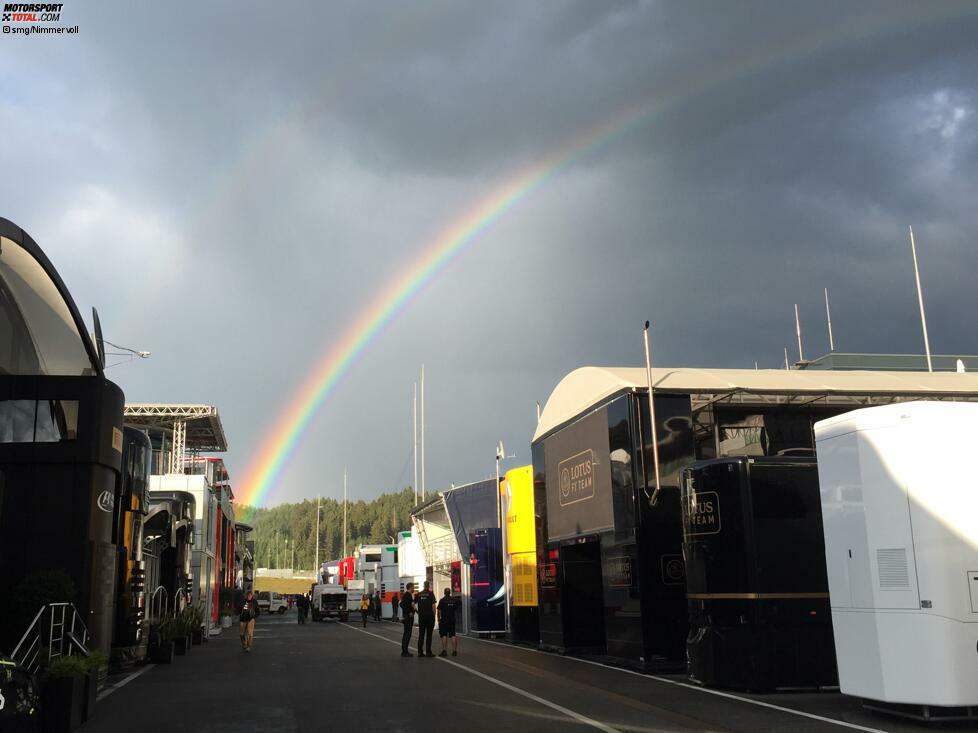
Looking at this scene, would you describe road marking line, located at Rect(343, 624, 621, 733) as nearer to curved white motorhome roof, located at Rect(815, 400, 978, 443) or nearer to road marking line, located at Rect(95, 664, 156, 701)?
curved white motorhome roof, located at Rect(815, 400, 978, 443)

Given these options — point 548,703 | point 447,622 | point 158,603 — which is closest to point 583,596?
point 447,622

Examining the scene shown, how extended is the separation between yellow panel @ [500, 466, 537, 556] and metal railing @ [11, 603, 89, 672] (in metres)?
14.3

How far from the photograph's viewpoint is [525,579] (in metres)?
26.7

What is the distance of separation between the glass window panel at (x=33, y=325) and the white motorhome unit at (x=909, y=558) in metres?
13.2

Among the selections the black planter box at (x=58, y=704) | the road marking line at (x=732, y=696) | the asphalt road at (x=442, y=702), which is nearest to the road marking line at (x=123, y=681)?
the asphalt road at (x=442, y=702)

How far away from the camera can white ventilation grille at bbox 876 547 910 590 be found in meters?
10.9

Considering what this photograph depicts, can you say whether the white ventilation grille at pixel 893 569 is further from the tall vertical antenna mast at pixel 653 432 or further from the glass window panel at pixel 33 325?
the glass window panel at pixel 33 325

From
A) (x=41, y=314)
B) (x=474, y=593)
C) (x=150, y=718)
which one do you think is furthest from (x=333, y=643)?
(x=150, y=718)

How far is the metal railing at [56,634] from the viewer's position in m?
12.5

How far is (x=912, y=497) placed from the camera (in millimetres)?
10938

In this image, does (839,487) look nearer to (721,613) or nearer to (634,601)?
(721,613)

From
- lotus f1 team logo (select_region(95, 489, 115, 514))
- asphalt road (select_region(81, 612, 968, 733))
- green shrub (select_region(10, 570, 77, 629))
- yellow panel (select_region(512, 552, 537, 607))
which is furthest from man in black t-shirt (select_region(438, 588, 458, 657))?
green shrub (select_region(10, 570, 77, 629))

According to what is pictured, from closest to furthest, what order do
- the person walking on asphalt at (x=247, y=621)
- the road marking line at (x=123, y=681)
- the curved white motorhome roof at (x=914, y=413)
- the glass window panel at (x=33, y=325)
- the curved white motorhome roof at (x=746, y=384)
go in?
the curved white motorhome roof at (x=914, y=413) → the road marking line at (x=123, y=681) → the glass window panel at (x=33, y=325) → the curved white motorhome roof at (x=746, y=384) → the person walking on asphalt at (x=247, y=621)

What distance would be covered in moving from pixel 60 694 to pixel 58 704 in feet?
0.37
